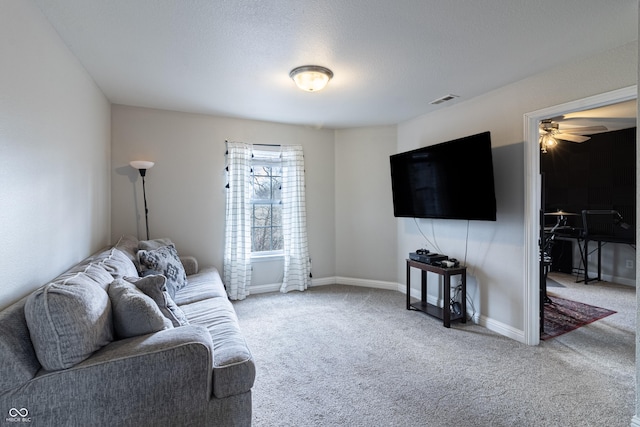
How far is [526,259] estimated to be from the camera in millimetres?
2783

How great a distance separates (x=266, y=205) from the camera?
4.43 metres

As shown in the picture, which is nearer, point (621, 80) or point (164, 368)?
point (164, 368)

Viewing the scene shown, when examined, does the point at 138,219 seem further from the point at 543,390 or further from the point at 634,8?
the point at 634,8

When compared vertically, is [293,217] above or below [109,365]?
above

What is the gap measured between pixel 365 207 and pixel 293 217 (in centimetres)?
108

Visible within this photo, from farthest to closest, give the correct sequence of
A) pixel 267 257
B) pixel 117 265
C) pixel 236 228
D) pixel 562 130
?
pixel 562 130 → pixel 267 257 → pixel 236 228 → pixel 117 265

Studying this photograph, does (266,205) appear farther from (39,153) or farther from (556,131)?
(556,131)

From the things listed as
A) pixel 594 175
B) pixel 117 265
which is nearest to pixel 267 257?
pixel 117 265

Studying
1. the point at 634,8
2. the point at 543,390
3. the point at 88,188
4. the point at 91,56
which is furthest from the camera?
the point at 88,188

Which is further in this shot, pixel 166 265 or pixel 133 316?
pixel 166 265

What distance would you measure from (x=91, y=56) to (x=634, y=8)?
3630 millimetres

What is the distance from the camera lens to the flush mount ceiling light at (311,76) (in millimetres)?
2533

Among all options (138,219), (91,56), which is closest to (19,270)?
(91,56)

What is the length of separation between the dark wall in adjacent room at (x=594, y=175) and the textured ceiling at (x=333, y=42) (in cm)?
A: 304
